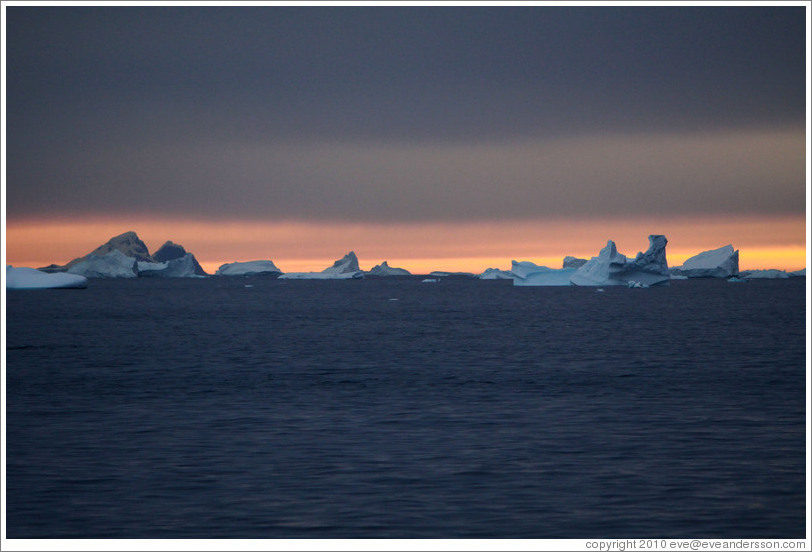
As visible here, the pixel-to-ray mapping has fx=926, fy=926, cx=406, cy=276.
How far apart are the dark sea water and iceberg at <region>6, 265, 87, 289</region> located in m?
97.8

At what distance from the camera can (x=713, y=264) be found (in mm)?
147500

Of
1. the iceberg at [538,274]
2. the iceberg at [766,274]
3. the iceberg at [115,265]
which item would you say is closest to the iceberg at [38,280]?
the iceberg at [115,265]

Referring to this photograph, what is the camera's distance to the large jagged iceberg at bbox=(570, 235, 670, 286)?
95400 millimetres

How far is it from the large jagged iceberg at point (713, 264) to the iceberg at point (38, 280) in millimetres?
95107

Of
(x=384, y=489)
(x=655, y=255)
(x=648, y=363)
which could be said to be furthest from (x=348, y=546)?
(x=655, y=255)

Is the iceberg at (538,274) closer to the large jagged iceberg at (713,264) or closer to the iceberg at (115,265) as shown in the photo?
the large jagged iceberg at (713,264)

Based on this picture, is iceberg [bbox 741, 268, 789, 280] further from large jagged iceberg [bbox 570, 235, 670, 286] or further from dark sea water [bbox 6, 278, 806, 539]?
dark sea water [bbox 6, 278, 806, 539]

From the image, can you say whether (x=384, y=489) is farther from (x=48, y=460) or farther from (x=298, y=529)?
(x=48, y=460)

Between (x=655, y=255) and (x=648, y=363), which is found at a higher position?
(x=655, y=255)

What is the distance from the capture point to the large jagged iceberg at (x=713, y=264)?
5497 inches

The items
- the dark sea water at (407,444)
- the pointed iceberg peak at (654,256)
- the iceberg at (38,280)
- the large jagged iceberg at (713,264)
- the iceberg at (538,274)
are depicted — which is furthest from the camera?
the large jagged iceberg at (713,264)

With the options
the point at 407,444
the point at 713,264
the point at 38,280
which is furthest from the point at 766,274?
the point at 407,444

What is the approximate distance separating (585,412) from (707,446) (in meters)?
4.25

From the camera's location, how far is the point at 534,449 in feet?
50.9
